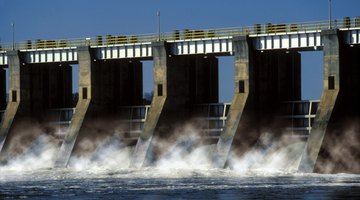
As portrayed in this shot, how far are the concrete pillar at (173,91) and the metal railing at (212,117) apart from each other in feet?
3.62

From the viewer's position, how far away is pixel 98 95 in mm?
100562

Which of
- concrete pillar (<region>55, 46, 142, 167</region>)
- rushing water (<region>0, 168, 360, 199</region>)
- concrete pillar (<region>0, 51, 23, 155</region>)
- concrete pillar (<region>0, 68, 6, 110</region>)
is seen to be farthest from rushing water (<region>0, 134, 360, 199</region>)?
concrete pillar (<region>0, 68, 6, 110</region>)

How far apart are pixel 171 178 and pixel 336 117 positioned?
1327 centimetres

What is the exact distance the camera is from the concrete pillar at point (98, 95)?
9806cm

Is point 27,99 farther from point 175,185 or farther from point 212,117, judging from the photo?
point 175,185

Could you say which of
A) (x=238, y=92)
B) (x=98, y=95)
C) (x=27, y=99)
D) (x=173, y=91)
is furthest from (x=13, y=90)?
(x=238, y=92)

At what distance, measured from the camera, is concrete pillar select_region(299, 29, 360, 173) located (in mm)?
82000

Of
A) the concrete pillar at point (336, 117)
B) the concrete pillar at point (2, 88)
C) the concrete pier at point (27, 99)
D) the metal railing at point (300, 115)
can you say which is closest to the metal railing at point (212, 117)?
the metal railing at point (300, 115)

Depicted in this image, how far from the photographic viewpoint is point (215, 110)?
313 ft

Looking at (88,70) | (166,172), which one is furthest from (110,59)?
(166,172)

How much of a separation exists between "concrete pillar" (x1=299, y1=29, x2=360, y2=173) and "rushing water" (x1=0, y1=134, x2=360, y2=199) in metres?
2.64

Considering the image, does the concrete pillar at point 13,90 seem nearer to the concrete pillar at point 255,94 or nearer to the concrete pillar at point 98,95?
the concrete pillar at point 98,95

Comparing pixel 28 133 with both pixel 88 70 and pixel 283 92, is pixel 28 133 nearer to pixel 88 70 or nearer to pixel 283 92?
pixel 88 70

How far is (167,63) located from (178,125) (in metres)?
5.28
